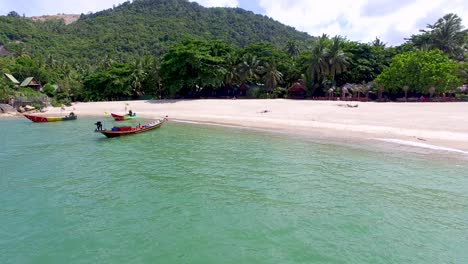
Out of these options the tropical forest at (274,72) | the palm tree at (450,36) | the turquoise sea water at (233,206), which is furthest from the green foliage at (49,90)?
the palm tree at (450,36)

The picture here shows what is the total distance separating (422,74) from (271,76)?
73.4 feet

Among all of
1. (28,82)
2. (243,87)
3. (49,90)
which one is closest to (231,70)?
(243,87)

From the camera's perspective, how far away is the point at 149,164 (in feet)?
64.5

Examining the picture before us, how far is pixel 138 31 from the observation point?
145500 mm

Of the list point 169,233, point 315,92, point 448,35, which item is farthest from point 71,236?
point 448,35

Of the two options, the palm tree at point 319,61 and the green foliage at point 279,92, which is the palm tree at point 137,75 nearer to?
the green foliage at point 279,92

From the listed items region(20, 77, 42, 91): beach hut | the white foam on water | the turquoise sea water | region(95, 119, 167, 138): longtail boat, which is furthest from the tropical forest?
the turquoise sea water

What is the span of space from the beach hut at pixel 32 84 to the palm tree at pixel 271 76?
45796 mm

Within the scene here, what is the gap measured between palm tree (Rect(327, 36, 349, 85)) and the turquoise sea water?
33.7 metres

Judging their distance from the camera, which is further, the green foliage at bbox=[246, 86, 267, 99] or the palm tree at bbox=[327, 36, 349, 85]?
the green foliage at bbox=[246, 86, 267, 99]

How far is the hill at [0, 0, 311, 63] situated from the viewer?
12356 cm

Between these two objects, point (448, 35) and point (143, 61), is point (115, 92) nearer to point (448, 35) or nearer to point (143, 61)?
point (143, 61)

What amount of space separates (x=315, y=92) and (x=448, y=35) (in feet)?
89.0

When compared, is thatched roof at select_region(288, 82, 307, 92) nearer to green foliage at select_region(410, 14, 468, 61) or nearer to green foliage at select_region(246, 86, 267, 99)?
green foliage at select_region(246, 86, 267, 99)
